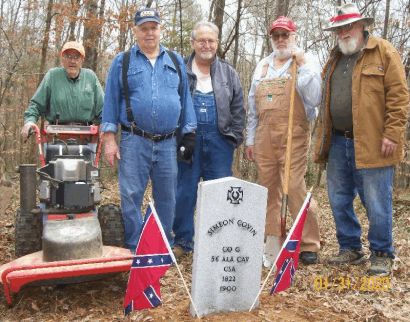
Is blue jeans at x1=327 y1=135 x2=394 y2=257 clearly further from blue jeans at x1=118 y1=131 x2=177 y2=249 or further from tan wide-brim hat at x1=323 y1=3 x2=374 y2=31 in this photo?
blue jeans at x1=118 y1=131 x2=177 y2=249

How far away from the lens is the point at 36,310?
13.0 ft

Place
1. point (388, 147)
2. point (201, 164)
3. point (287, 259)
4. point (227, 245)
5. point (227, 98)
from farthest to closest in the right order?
point (201, 164)
point (227, 98)
point (388, 147)
point (287, 259)
point (227, 245)

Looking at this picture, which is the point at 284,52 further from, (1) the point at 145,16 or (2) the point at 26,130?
(2) the point at 26,130

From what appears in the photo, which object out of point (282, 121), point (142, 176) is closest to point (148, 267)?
point (142, 176)

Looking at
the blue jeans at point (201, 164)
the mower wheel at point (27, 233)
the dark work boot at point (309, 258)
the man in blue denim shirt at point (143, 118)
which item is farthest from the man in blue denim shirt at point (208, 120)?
the mower wheel at point (27, 233)

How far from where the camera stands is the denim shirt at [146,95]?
457 centimetres

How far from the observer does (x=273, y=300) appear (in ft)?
13.4

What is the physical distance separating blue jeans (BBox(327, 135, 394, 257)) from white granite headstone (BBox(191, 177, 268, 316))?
145 centimetres

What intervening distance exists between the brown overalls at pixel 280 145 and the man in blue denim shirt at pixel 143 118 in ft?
3.09

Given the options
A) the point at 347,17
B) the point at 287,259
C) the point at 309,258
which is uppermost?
the point at 347,17

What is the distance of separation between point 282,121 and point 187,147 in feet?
3.38

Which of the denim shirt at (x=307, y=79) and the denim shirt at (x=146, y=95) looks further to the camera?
the denim shirt at (x=307, y=79)

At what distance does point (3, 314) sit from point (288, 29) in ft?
12.4

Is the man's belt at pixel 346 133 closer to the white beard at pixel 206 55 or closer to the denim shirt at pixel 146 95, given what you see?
the white beard at pixel 206 55
